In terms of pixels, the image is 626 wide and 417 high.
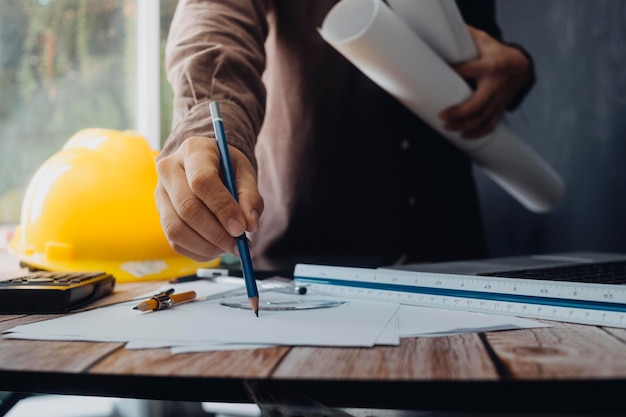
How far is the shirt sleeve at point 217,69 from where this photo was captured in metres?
0.68

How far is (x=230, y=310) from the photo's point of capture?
54cm

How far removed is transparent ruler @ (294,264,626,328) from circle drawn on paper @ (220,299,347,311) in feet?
0.16

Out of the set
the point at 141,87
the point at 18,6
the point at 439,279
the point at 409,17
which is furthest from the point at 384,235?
the point at 18,6

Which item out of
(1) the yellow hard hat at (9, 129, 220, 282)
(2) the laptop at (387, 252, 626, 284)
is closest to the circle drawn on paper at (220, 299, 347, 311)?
(2) the laptop at (387, 252, 626, 284)

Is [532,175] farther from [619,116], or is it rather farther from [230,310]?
[230,310]

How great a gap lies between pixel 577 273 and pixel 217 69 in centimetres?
50

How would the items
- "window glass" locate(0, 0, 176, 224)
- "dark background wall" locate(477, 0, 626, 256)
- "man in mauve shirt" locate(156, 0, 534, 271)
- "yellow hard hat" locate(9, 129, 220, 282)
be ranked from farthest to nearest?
"window glass" locate(0, 0, 176, 224)
"dark background wall" locate(477, 0, 626, 256)
"man in mauve shirt" locate(156, 0, 534, 271)
"yellow hard hat" locate(9, 129, 220, 282)

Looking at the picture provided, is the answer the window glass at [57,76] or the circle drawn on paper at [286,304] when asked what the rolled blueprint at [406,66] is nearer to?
the circle drawn on paper at [286,304]

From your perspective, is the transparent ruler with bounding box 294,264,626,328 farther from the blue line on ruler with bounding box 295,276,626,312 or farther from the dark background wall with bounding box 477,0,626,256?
the dark background wall with bounding box 477,0,626,256

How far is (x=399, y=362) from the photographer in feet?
1.16

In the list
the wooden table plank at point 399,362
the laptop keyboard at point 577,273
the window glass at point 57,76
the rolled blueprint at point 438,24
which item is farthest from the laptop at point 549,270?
the window glass at point 57,76

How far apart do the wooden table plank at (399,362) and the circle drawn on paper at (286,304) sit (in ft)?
0.49

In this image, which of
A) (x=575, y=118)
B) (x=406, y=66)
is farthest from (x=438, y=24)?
(x=575, y=118)

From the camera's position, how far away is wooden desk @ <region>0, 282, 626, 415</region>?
0.31 metres
